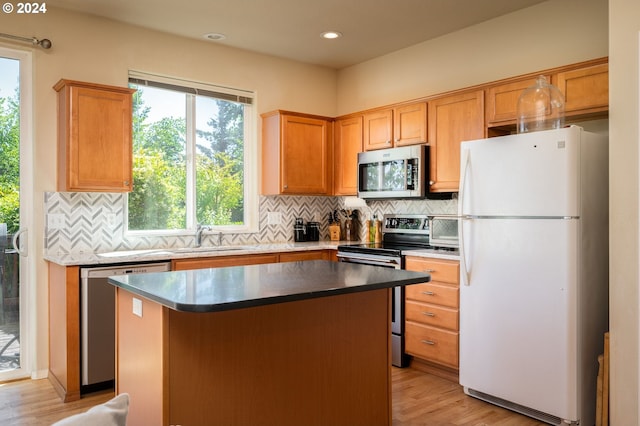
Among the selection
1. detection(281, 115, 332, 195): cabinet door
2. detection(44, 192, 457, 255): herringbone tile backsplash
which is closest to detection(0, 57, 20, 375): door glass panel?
detection(44, 192, 457, 255): herringbone tile backsplash

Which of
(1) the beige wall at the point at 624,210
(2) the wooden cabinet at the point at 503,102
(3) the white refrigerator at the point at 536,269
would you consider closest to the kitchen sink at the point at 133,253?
(3) the white refrigerator at the point at 536,269

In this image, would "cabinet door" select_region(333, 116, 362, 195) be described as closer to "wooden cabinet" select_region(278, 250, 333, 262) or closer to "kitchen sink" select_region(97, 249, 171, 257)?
"wooden cabinet" select_region(278, 250, 333, 262)

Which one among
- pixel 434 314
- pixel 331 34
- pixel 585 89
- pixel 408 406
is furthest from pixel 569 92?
pixel 408 406

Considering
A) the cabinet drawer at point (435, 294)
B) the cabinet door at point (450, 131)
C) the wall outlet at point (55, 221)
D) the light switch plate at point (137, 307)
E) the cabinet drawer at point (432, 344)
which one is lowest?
the cabinet drawer at point (432, 344)

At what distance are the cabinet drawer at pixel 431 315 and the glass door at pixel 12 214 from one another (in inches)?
114

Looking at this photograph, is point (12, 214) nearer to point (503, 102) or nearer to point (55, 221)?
point (55, 221)

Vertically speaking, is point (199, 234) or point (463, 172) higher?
point (463, 172)

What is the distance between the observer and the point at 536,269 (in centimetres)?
302

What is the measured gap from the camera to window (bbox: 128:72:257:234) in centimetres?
436

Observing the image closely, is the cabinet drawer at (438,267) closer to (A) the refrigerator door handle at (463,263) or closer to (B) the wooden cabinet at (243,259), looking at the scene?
(A) the refrigerator door handle at (463,263)

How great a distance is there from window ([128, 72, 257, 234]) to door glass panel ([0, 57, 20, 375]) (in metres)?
0.84

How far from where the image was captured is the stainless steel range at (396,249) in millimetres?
4035

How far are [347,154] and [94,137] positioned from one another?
2.31m

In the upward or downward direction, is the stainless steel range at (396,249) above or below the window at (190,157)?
below
